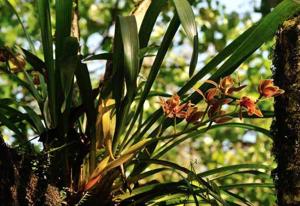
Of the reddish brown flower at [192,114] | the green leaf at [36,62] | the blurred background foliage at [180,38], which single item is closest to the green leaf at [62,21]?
the green leaf at [36,62]

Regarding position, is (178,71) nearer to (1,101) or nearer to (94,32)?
(94,32)

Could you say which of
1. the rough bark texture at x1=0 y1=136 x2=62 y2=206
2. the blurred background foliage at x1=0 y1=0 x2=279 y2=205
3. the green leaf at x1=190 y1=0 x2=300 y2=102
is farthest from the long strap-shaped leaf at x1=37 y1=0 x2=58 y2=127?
the blurred background foliage at x1=0 y1=0 x2=279 y2=205

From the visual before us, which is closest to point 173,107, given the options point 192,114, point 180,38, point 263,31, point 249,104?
point 192,114

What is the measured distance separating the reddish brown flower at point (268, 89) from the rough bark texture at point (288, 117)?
0.09 m

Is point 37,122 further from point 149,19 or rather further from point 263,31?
point 263,31

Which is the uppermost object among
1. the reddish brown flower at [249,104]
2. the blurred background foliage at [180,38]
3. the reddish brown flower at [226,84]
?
the blurred background foliage at [180,38]

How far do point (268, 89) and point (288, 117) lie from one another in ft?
0.36

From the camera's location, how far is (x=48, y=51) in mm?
1191

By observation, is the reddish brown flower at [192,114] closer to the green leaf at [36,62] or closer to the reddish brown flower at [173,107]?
the reddish brown flower at [173,107]

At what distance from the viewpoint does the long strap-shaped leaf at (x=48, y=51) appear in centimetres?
119

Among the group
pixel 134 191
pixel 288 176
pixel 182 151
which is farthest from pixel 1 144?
pixel 182 151

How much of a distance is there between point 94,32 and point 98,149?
2275 mm

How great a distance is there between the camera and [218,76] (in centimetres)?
123

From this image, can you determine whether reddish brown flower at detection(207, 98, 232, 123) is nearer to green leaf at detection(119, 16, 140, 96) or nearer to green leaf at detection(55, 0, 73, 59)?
green leaf at detection(119, 16, 140, 96)
